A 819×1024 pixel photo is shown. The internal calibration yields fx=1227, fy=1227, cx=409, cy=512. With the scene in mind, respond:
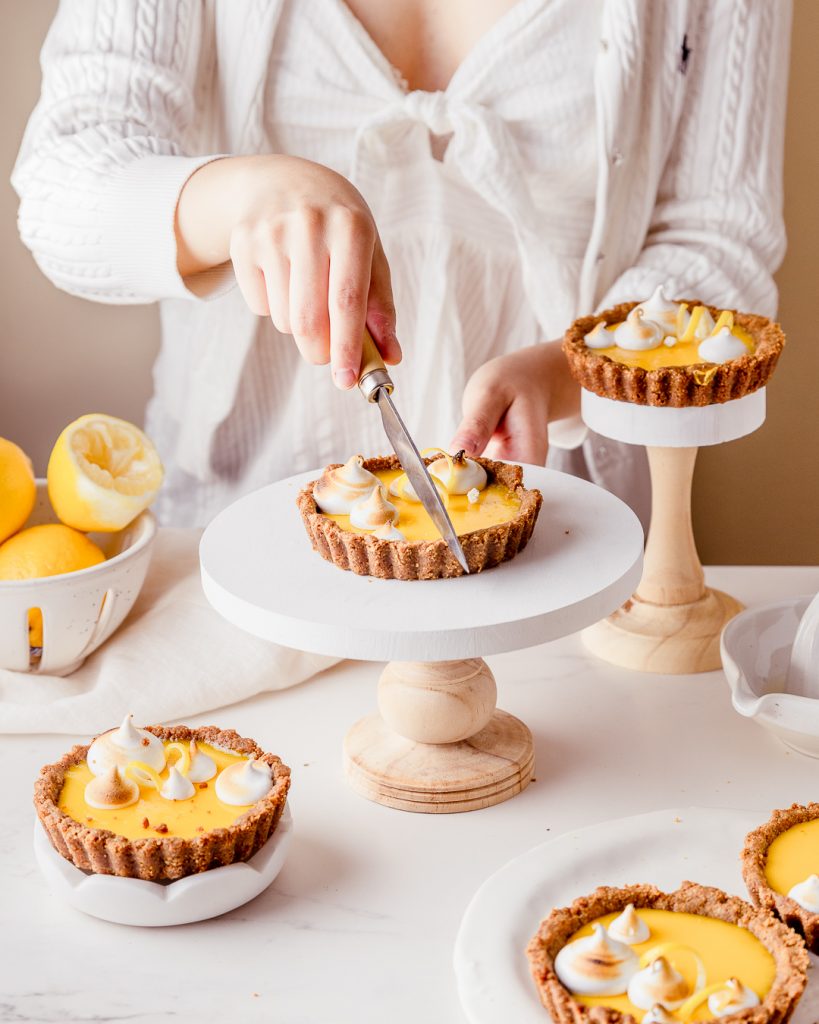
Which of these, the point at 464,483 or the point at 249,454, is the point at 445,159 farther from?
the point at 464,483

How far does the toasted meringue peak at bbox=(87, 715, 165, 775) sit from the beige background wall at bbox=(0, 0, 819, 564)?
1298 mm

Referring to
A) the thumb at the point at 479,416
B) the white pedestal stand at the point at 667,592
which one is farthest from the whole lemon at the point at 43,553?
the white pedestal stand at the point at 667,592

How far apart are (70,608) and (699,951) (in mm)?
613

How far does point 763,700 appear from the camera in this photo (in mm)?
942

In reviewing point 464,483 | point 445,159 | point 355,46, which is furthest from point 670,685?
point 355,46

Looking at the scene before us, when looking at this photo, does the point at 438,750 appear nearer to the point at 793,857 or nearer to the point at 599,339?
the point at 793,857

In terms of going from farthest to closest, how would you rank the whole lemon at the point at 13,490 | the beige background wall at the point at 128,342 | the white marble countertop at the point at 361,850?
the beige background wall at the point at 128,342 < the whole lemon at the point at 13,490 < the white marble countertop at the point at 361,850

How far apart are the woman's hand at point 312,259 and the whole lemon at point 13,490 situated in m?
0.27

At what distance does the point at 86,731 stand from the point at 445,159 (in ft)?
2.79

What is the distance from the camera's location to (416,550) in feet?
2.95

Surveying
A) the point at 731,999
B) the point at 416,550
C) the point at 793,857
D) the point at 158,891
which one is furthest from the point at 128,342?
the point at 731,999

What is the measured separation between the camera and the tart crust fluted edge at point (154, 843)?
2.56 feet

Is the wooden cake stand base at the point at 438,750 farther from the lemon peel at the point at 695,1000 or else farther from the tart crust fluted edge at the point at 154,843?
the lemon peel at the point at 695,1000

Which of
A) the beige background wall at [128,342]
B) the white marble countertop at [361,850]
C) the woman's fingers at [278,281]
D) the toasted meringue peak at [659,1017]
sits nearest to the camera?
the toasted meringue peak at [659,1017]
